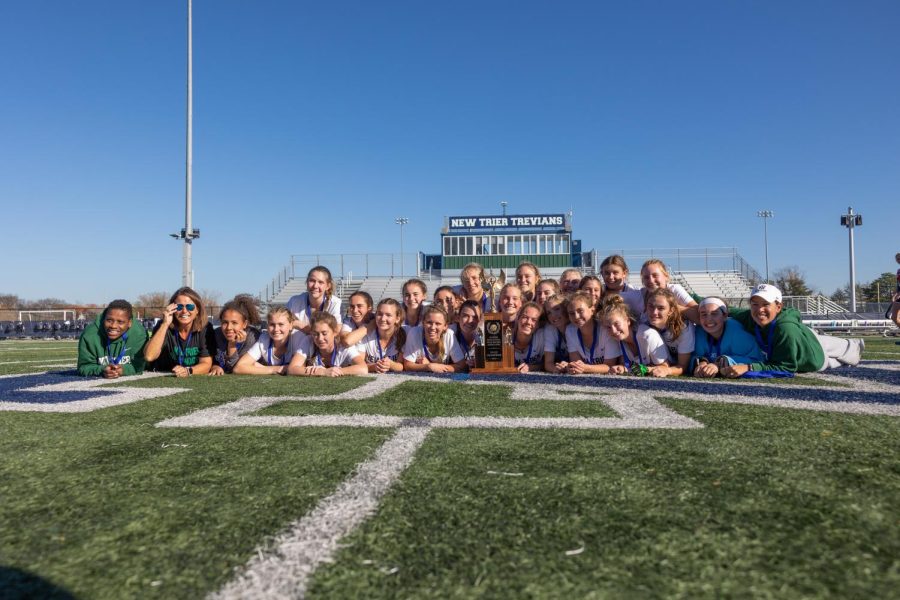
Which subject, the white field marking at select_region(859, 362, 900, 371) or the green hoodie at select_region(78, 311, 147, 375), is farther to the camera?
the white field marking at select_region(859, 362, 900, 371)

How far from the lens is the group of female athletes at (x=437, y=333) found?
5547 millimetres

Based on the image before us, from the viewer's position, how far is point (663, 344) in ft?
18.1

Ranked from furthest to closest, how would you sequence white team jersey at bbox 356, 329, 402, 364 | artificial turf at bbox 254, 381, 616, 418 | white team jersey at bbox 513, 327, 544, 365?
white team jersey at bbox 356, 329, 402, 364, white team jersey at bbox 513, 327, 544, 365, artificial turf at bbox 254, 381, 616, 418

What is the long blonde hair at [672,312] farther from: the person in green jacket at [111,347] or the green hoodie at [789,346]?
the person in green jacket at [111,347]

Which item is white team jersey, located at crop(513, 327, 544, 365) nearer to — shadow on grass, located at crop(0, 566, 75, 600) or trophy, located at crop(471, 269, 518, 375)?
trophy, located at crop(471, 269, 518, 375)

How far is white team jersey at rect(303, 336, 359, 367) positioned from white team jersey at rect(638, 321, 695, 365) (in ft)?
9.69

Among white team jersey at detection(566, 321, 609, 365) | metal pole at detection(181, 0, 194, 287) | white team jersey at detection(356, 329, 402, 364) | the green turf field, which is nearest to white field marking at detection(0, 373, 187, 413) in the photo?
the green turf field

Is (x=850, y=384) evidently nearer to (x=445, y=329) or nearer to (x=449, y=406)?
(x=449, y=406)

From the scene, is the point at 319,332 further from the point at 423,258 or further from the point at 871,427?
the point at 423,258

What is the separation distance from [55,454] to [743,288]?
1382 inches

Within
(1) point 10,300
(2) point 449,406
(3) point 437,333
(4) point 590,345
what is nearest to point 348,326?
(3) point 437,333

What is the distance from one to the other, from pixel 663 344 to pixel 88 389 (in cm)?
525

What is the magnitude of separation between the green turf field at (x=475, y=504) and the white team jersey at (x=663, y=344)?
219cm

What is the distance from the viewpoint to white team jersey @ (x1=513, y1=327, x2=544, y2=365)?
6.20m
